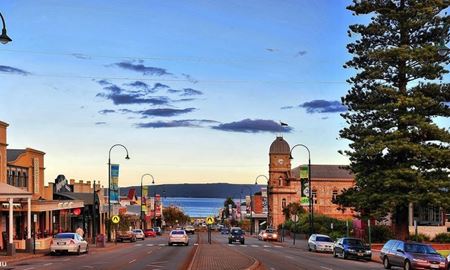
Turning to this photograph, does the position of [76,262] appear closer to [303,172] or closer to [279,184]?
[303,172]

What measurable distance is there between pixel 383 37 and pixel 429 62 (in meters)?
4.22

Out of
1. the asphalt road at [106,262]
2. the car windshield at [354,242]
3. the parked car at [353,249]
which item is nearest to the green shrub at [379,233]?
the parked car at [353,249]

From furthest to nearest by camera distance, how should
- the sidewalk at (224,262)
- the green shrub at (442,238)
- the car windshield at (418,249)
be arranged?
the green shrub at (442,238) < the car windshield at (418,249) < the sidewalk at (224,262)

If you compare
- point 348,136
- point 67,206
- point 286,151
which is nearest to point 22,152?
point 67,206

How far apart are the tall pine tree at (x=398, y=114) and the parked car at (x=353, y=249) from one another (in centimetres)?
387

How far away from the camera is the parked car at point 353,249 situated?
43875 mm

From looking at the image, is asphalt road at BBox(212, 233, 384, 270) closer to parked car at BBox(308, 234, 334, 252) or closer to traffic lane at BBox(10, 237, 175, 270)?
parked car at BBox(308, 234, 334, 252)

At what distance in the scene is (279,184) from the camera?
150 m

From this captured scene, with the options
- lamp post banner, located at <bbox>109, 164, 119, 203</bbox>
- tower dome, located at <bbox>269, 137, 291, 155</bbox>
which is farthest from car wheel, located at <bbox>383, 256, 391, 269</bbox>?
tower dome, located at <bbox>269, 137, 291, 155</bbox>

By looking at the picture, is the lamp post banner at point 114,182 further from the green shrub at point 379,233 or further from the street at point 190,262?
the green shrub at point 379,233

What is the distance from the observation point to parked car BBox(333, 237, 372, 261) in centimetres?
4388

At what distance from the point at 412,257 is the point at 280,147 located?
12152cm

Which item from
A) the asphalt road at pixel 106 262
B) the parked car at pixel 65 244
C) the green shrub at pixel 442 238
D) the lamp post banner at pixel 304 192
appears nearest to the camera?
the asphalt road at pixel 106 262

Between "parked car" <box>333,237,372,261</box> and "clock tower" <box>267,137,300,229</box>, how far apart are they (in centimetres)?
9246
